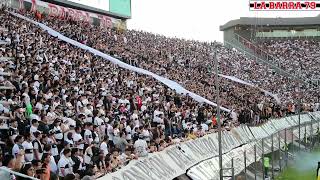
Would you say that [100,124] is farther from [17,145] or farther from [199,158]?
[17,145]

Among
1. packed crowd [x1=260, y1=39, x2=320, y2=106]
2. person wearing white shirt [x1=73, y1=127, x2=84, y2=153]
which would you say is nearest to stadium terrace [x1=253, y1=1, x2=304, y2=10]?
packed crowd [x1=260, y1=39, x2=320, y2=106]

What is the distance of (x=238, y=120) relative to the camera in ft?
90.2

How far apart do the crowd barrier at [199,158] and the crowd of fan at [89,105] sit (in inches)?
12.7

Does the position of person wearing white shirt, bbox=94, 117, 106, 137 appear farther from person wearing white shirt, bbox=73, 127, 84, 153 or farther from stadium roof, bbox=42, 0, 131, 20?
stadium roof, bbox=42, 0, 131, 20

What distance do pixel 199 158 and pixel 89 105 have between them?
3.43m

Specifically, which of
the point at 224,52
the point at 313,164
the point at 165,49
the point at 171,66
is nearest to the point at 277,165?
the point at 313,164

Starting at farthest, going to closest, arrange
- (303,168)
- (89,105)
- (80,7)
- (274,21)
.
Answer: (274,21) → (80,7) → (303,168) → (89,105)

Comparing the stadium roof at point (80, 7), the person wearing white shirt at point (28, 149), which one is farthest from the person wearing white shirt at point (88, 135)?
the stadium roof at point (80, 7)

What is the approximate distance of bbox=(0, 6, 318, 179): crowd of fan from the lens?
11191 millimetres

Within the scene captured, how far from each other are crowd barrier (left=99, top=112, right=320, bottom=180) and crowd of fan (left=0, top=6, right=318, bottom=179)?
12.7 inches

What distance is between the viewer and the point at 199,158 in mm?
16516

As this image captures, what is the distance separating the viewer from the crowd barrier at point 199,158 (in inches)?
480

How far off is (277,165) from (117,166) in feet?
29.3

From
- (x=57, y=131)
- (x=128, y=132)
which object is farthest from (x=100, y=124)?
(x=57, y=131)
